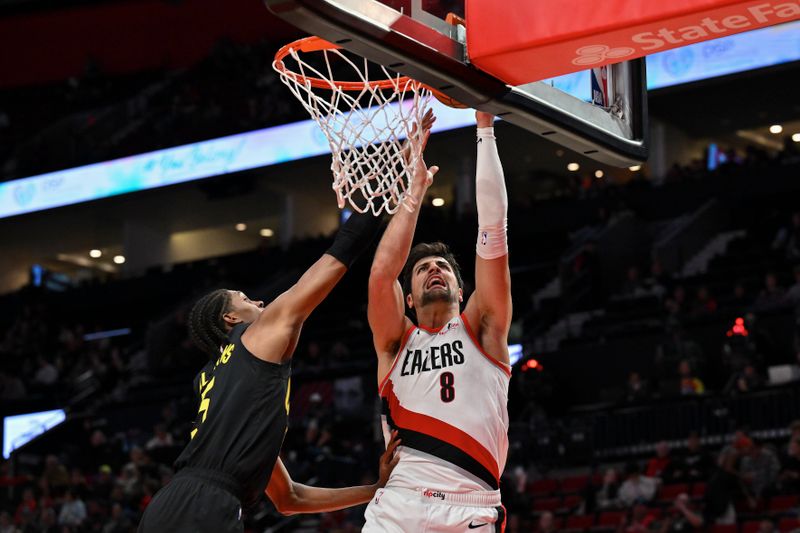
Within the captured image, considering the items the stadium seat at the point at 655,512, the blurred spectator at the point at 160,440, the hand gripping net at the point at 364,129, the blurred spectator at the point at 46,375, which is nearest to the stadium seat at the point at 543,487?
the stadium seat at the point at 655,512

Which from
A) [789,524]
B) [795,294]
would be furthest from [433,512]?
[795,294]

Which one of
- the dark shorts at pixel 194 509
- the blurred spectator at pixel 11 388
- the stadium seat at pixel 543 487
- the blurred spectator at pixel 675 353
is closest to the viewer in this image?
the dark shorts at pixel 194 509

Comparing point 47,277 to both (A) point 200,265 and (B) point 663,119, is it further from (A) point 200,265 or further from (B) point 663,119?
(B) point 663,119

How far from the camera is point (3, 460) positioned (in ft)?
78.7

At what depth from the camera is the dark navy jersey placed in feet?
17.4

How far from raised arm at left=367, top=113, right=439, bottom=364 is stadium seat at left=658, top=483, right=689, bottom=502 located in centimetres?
907

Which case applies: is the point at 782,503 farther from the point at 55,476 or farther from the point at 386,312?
the point at 55,476

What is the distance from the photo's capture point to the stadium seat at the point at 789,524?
42.6 ft

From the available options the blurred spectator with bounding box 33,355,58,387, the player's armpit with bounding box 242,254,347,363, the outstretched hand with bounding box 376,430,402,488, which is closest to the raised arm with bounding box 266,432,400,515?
the outstretched hand with bounding box 376,430,402,488

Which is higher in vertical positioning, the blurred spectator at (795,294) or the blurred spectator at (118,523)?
the blurred spectator at (795,294)

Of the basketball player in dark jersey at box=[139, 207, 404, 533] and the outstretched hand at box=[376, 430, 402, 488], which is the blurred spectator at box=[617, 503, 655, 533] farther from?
the basketball player in dark jersey at box=[139, 207, 404, 533]

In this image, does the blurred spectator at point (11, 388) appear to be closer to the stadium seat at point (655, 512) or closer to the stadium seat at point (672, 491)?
the stadium seat at point (672, 491)

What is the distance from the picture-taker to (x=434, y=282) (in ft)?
20.7

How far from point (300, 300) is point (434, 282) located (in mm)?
1189
